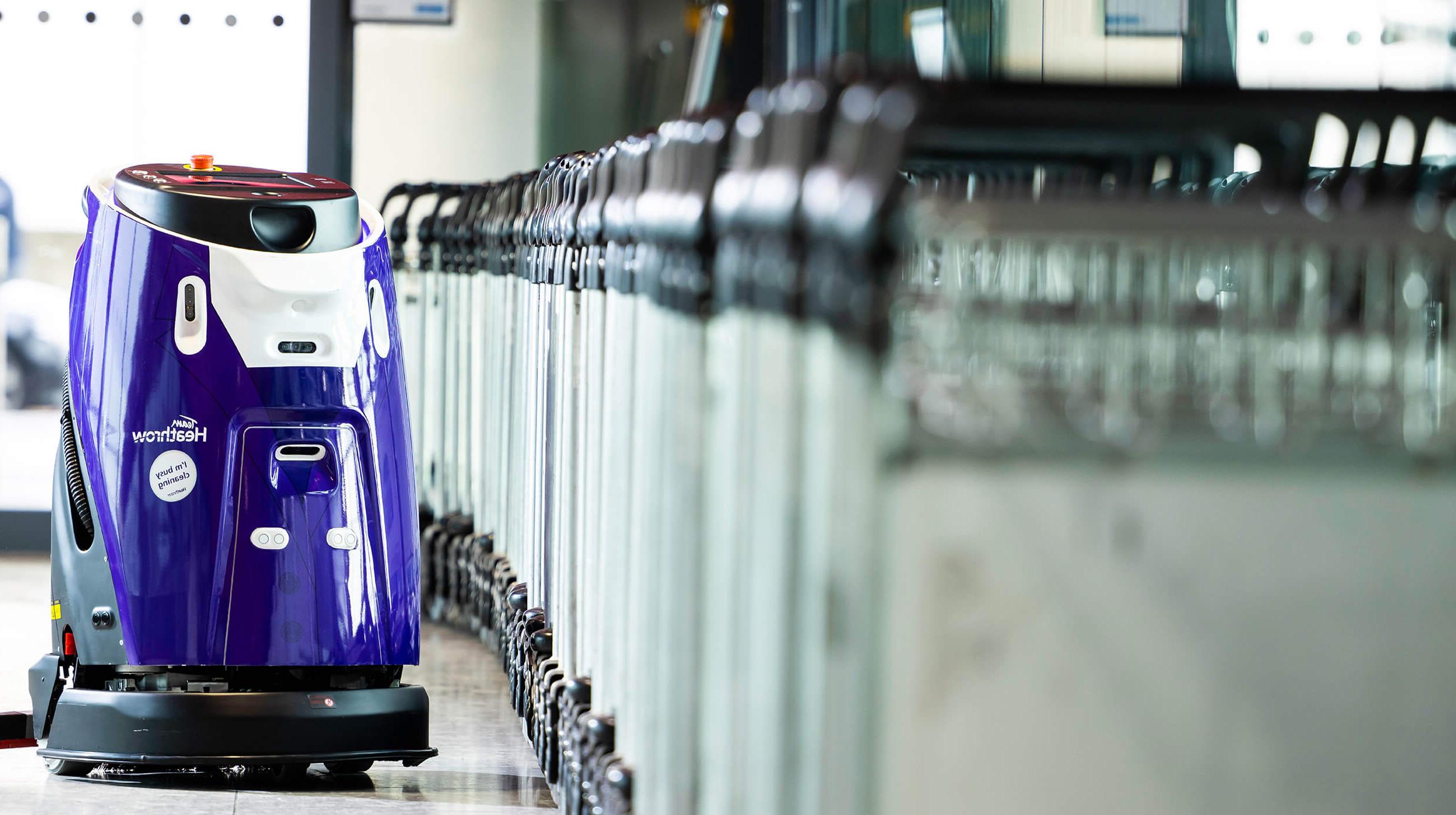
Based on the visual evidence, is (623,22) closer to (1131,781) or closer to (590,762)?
(590,762)

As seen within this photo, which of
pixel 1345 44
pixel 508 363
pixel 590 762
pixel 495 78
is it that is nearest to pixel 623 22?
pixel 495 78

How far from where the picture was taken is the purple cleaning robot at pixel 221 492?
3.28 metres

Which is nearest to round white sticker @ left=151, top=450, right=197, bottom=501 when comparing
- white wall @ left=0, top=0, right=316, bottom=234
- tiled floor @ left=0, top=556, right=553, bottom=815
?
tiled floor @ left=0, top=556, right=553, bottom=815

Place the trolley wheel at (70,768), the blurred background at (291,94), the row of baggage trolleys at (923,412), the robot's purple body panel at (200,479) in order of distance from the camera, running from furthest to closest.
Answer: the blurred background at (291,94) < the trolley wheel at (70,768) < the robot's purple body panel at (200,479) < the row of baggage trolleys at (923,412)

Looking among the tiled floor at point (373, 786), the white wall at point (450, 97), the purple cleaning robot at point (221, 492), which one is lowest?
the tiled floor at point (373, 786)

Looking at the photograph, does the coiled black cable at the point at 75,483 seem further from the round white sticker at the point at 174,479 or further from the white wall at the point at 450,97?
the white wall at the point at 450,97

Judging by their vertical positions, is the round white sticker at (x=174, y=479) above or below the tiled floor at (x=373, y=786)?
above

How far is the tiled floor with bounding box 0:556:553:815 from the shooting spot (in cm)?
329

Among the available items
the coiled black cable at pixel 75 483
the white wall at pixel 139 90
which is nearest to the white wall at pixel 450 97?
the white wall at pixel 139 90

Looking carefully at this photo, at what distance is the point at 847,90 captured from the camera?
1293mm

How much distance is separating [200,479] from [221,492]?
43mm

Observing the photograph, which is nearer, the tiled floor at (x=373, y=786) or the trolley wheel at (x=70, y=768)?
the tiled floor at (x=373, y=786)

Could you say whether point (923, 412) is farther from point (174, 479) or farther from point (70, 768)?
point (70, 768)

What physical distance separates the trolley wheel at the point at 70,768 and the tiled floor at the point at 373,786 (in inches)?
1.0
